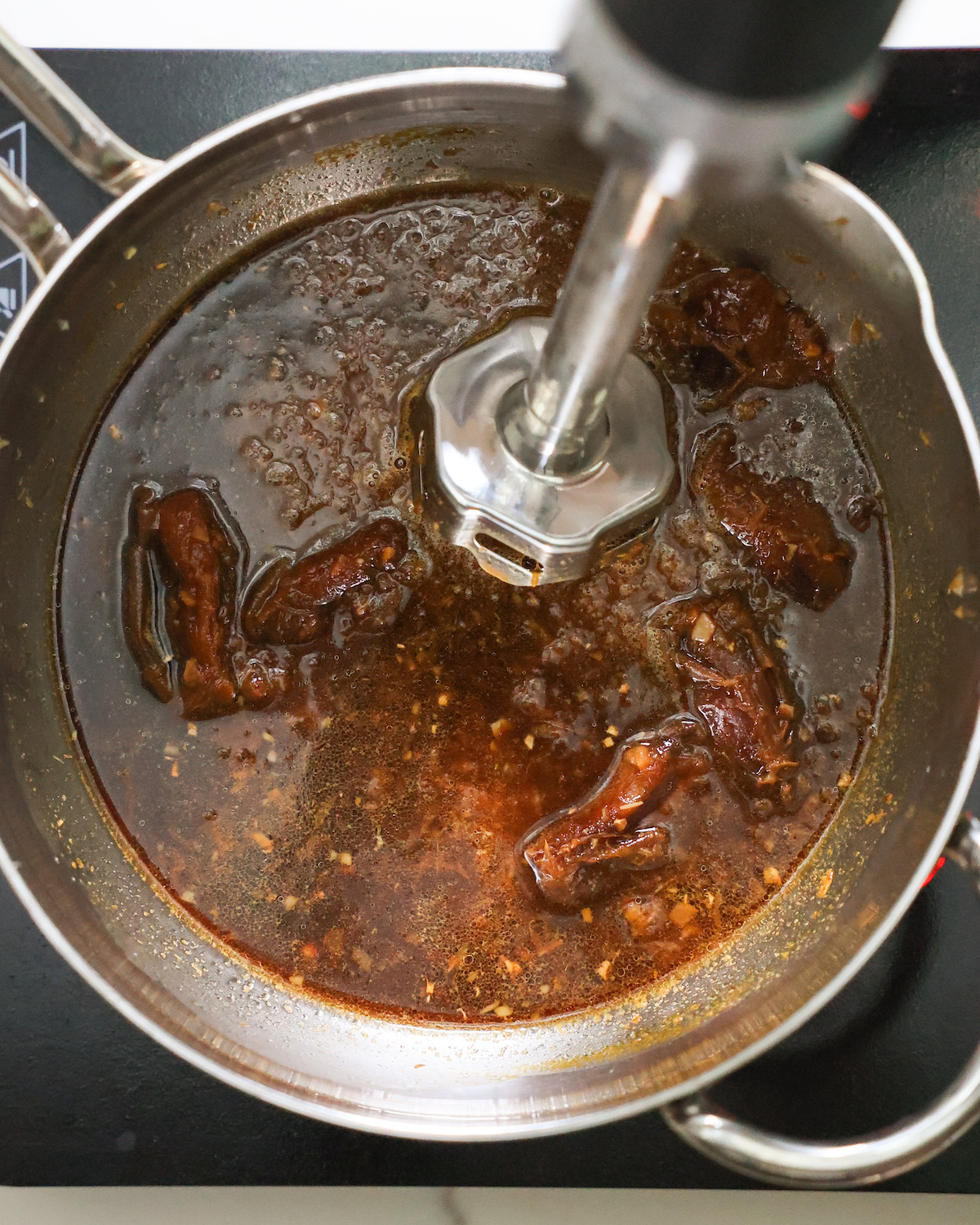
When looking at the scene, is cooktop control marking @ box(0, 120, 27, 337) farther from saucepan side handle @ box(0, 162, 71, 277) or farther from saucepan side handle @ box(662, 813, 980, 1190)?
saucepan side handle @ box(662, 813, 980, 1190)

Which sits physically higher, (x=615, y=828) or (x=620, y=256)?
(x=620, y=256)

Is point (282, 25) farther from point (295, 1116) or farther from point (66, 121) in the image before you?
point (295, 1116)

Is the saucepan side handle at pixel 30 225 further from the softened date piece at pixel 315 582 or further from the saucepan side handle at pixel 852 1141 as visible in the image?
the saucepan side handle at pixel 852 1141

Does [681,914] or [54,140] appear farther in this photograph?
[681,914]

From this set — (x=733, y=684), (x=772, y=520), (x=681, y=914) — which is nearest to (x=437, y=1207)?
(x=681, y=914)

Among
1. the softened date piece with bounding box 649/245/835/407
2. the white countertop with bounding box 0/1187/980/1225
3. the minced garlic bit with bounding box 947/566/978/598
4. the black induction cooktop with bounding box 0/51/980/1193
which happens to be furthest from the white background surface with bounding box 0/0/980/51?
the white countertop with bounding box 0/1187/980/1225
